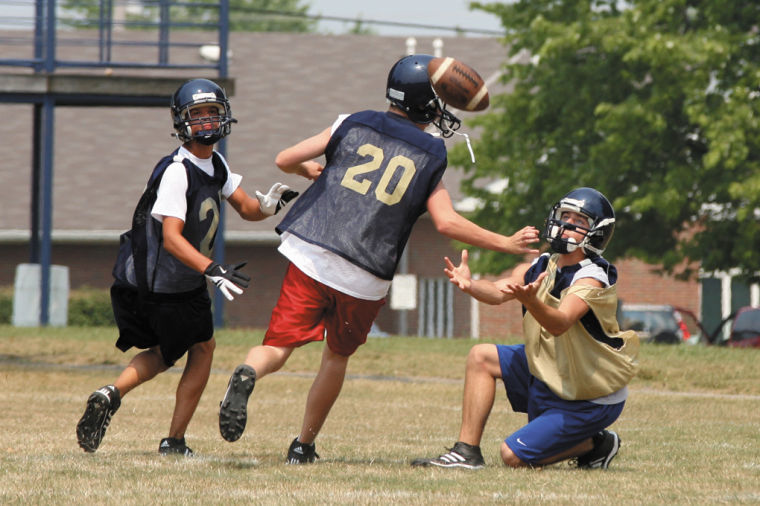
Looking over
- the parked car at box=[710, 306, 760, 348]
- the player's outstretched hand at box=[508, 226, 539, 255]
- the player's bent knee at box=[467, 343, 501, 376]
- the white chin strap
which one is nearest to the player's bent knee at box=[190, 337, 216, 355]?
the player's bent knee at box=[467, 343, 501, 376]

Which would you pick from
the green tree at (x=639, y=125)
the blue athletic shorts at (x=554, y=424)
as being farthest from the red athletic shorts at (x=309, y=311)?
the green tree at (x=639, y=125)

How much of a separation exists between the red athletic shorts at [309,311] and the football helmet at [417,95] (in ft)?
3.36

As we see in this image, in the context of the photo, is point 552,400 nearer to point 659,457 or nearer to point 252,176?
point 659,457

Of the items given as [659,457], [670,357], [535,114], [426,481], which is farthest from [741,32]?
[426,481]

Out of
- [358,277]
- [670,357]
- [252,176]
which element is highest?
[358,277]

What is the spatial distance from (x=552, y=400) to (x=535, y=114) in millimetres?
18729

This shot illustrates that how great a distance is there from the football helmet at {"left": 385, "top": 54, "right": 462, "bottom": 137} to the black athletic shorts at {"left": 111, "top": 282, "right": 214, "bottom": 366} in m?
1.59

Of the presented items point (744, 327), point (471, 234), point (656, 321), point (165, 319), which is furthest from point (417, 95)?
point (656, 321)

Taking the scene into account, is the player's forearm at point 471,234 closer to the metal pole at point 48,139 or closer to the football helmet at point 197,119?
the football helmet at point 197,119

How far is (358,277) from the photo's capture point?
6.93 m

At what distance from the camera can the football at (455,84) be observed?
6.93 m

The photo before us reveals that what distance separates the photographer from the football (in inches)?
273

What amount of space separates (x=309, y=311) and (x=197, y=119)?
1286mm

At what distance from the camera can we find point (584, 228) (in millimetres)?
6902
